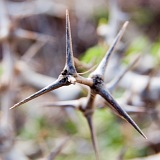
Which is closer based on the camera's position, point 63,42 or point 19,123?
point 19,123

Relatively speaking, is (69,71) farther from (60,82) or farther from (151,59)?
(151,59)

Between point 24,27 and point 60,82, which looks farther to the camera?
point 24,27

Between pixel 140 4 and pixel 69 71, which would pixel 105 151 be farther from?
pixel 140 4

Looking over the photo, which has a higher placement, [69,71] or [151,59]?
[69,71]

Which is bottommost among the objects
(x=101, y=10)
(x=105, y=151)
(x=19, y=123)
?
(x=19, y=123)

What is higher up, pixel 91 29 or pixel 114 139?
pixel 91 29

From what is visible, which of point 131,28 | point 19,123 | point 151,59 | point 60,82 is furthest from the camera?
point 131,28

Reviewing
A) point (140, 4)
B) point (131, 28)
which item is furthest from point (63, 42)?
point (140, 4)

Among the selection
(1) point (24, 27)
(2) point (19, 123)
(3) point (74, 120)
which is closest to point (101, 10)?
(1) point (24, 27)

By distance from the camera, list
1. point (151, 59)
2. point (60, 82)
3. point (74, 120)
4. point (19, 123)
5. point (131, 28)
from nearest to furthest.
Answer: point (60, 82)
point (151, 59)
point (74, 120)
point (19, 123)
point (131, 28)
